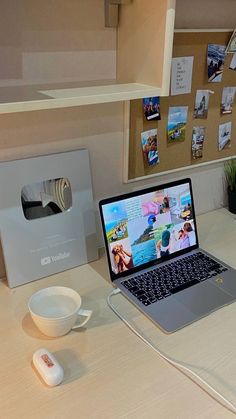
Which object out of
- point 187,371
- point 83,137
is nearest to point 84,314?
point 187,371

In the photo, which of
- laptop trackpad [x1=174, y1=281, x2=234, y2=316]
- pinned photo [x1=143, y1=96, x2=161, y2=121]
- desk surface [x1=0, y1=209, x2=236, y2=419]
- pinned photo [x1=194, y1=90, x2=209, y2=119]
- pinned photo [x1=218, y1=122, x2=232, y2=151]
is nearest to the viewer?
desk surface [x1=0, y1=209, x2=236, y2=419]

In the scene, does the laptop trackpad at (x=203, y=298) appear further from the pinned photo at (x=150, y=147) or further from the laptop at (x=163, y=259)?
the pinned photo at (x=150, y=147)

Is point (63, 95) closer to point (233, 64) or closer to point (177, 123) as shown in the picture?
point (177, 123)

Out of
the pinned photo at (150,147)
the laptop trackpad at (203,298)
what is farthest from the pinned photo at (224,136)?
the laptop trackpad at (203,298)

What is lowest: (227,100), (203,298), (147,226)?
(203,298)

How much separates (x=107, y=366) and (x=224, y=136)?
959 mm

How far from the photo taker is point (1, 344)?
3.03 feet

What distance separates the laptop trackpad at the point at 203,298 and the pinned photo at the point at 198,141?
1.67ft

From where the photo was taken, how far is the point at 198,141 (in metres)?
1.44

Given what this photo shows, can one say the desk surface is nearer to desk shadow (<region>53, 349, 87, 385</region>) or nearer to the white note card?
desk shadow (<region>53, 349, 87, 385</region>)

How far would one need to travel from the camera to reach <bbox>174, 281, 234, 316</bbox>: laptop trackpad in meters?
1.05

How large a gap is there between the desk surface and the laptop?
4 centimetres

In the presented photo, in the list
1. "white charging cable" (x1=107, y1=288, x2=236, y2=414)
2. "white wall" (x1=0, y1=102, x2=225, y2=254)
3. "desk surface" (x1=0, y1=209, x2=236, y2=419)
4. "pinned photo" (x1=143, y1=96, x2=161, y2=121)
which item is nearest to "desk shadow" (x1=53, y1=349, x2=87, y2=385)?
"desk surface" (x1=0, y1=209, x2=236, y2=419)

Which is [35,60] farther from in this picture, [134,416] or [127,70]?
[134,416]
